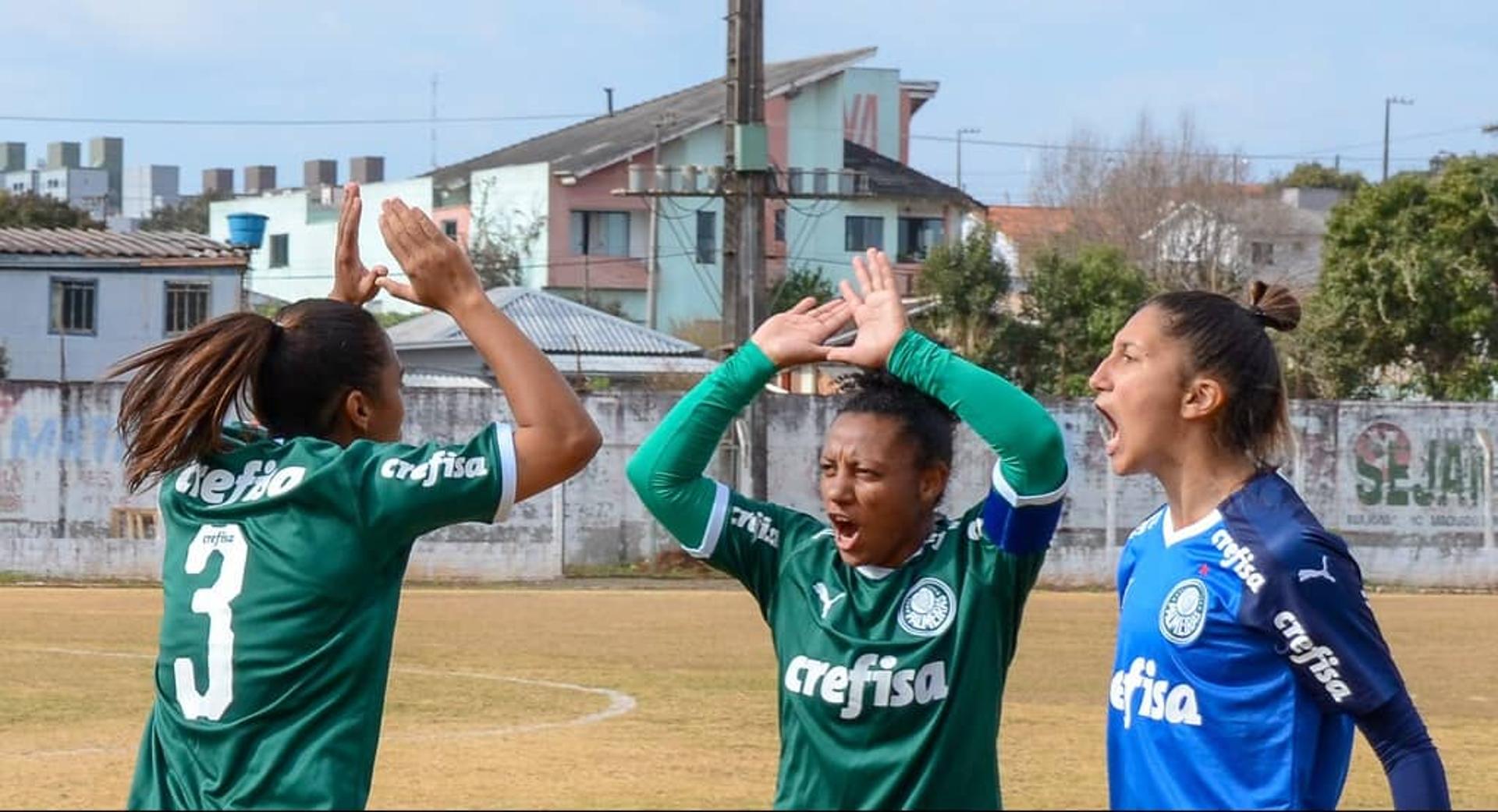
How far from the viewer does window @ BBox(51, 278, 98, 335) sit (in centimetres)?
4200

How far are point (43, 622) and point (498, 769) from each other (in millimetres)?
10700

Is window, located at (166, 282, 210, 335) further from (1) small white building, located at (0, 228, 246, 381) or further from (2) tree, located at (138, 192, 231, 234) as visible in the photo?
(2) tree, located at (138, 192, 231, 234)

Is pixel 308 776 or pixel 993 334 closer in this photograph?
pixel 308 776

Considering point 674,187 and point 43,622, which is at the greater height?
point 674,187

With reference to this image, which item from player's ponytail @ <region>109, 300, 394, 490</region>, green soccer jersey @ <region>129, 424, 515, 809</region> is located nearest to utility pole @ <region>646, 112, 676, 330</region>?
player's ponytail @ <region>109, 300, 394, 490</region>

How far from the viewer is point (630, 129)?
68.4 meters

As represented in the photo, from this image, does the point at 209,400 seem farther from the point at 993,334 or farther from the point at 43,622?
the point at 993,334

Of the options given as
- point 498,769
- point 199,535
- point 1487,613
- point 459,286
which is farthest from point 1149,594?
point 1487,613

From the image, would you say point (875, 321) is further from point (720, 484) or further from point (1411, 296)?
point (1411, 296)

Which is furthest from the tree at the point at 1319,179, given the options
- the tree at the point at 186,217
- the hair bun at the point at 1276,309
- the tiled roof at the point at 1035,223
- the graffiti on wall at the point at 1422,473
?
the hair bun at the point at 1276,309

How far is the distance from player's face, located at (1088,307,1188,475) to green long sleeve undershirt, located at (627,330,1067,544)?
0.15m

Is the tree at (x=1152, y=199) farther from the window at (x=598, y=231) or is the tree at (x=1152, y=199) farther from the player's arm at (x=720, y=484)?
the player's arm at (x=720, y=484)

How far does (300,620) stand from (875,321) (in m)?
1.34

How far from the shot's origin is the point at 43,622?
787 inches
